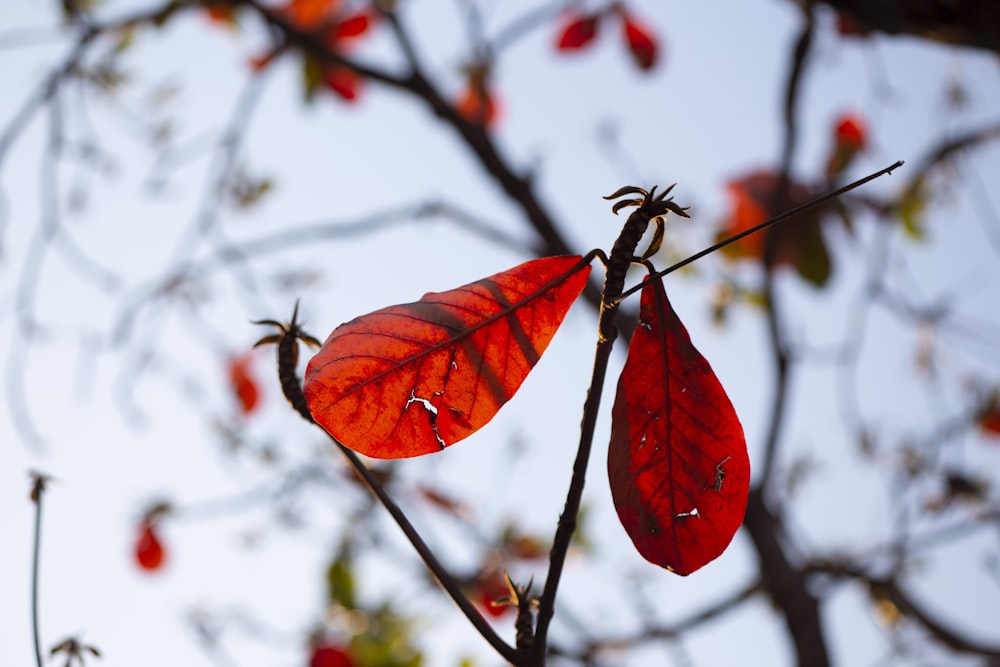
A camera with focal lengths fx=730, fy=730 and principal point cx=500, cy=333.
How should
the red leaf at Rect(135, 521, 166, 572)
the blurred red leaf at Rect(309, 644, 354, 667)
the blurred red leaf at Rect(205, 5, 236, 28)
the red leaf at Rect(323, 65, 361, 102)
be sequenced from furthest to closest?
the red leaf at Rect(135, 521, 166, 572)
the blurred red leaf at Rect(205, 5, 236, 28)
the red leaf at Rect(323, 65, 361, 102)
the blurred red leaf at Rect(309, 644, 354, 667)

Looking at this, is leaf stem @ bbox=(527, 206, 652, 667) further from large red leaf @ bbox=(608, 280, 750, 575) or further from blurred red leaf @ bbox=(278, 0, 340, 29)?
blurred red leaf @ bbox=(278, 0, 340, 29)

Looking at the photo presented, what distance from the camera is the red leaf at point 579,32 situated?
166cm

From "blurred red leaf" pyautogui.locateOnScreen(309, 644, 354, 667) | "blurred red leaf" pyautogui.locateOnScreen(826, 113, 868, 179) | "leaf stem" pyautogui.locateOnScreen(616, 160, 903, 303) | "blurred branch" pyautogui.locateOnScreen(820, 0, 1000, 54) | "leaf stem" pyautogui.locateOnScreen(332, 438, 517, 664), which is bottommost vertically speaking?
"leaf stem" pyautogui.locateOnScreen(332, 438, 517, 664)

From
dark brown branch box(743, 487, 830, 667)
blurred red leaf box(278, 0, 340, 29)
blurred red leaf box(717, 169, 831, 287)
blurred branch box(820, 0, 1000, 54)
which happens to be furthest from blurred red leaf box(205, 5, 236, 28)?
dark brown branch box(743, 487, 830, 667)

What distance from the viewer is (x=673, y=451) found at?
1.12 ft

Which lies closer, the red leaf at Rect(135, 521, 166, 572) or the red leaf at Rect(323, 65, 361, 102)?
the red leaf at Rect(323, 65, 361, 102)

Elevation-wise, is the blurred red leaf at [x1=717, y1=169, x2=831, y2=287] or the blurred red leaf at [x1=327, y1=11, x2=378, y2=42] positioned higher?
the blurred red leaf at [x1=327, y1=11, x2=378, y2=42]

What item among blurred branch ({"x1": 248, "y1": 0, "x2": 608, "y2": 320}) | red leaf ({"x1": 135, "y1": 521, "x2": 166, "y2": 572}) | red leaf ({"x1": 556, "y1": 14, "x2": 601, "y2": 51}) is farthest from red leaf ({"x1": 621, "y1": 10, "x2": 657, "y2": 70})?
red leaf ({"x1": 135, "y1": 521, "x2": 166, "y2": 572})

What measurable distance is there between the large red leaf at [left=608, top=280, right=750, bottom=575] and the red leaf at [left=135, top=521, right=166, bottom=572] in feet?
6.52

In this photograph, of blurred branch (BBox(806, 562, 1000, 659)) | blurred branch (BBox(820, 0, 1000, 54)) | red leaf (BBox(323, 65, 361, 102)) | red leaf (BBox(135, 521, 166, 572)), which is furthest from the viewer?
red leaf (BBox(135, 521, 166, 572))

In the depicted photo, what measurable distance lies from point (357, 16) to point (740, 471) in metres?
1.50

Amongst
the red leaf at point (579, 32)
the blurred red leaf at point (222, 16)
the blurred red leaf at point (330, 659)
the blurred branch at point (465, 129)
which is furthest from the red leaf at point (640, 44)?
the blurred red leaf at point (330, 659)

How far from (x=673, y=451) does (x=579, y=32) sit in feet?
5.01

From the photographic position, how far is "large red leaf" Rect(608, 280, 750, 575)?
33 cm
